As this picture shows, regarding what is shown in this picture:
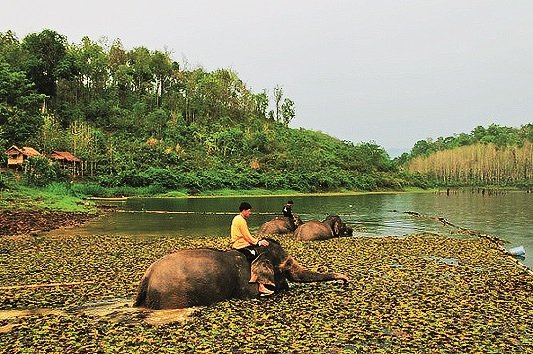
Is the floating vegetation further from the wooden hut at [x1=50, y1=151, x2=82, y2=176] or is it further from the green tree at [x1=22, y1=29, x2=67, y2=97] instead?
the green tree at [x1=22, y1=29, x2=67, y2=97]

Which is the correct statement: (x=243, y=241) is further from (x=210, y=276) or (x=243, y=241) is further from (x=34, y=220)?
(x=34, y=220)

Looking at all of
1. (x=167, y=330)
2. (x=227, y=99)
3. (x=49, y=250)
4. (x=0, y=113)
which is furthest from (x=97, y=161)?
(x=167, y=330)

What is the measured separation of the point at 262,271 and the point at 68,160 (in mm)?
54860

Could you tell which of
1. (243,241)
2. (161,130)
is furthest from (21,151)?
(243,241)

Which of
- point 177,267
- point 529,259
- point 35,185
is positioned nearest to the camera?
point 177,267

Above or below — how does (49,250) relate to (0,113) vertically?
below

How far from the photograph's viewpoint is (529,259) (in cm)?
1672

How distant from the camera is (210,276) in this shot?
9539 mm

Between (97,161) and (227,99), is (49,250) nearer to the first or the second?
(97,161)

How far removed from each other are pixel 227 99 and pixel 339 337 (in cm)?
9197

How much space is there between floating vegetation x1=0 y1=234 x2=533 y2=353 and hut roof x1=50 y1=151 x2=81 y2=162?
46.4m

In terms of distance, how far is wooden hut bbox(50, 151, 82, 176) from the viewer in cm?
5833

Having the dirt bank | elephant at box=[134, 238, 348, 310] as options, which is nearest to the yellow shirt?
elephant at box=[134, 238, 348, 310]

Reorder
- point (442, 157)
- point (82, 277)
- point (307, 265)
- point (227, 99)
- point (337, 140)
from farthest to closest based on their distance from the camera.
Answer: point (442, 157) < point (337, 140) < point (227, 99) < point (307, 265) < point (82, 277)
